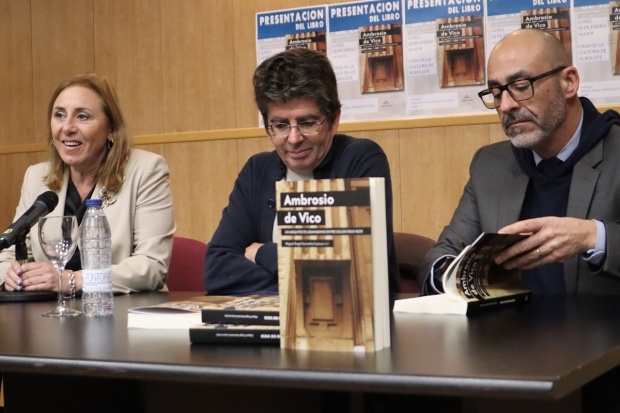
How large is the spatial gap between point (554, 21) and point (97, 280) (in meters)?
2.90

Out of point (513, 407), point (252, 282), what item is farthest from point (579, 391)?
point (252, 282)

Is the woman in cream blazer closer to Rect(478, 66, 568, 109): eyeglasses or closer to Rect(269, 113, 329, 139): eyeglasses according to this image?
Rect(269, 113, 329, 139): eyeglasses

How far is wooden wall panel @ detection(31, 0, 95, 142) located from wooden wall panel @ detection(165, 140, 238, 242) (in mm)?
938

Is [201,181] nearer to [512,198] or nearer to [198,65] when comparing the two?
[198,65]

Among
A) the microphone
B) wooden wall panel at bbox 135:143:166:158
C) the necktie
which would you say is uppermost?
wooden wall panel at bbox 135:143:166:158

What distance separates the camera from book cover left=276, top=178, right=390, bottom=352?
1.19m

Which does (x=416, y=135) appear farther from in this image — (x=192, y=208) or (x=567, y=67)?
(x=567, y=67)

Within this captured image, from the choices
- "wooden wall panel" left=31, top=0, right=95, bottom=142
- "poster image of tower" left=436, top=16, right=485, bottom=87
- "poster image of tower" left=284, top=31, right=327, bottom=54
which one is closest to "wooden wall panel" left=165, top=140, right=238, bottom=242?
"poster image of tower" left=284, top=31, right=327, bottom=54

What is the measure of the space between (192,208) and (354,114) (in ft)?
3.97

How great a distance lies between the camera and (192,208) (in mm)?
4855

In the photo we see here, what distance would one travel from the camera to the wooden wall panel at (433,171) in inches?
164

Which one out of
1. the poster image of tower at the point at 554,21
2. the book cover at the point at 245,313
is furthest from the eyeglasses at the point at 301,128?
the poster image of tower at the point at 554,21

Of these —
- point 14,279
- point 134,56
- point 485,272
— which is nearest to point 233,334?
point 485,272

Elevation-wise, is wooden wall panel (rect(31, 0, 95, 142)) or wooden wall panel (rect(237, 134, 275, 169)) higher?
wooden wall panel (rect(31, 0, 95, 142))
